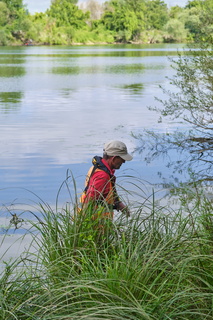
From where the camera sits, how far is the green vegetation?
420 ft

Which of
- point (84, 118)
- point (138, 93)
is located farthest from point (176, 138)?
point (138, 93)

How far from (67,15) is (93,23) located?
242 inches

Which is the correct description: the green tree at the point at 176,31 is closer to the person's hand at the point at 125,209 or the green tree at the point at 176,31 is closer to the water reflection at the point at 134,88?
the water reflection at the point at 134,88

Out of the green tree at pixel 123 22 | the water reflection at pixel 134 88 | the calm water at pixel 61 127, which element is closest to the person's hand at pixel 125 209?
the calm water at pixel 61 127

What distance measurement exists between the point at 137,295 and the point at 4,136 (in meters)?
11.7

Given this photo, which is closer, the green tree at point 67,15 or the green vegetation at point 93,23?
the green vegetation at point 93,23

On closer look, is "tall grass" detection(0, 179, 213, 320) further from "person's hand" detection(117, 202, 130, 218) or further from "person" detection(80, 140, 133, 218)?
"person" detection(80, 140, 133, 218)

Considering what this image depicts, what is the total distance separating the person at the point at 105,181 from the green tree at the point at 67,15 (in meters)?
139

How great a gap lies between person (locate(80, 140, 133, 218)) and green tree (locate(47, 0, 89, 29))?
455ft

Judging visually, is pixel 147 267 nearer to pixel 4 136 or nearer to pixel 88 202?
pixel 88 202

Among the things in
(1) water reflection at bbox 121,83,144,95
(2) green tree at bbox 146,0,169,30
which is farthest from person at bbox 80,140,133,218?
(2) green tree at bbox 146,0,169,30

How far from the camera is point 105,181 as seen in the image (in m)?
5.00

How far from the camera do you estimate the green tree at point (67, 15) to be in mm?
144375

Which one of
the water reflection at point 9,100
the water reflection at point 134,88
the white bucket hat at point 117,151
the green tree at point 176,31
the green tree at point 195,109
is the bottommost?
the green tree at point 176,31
